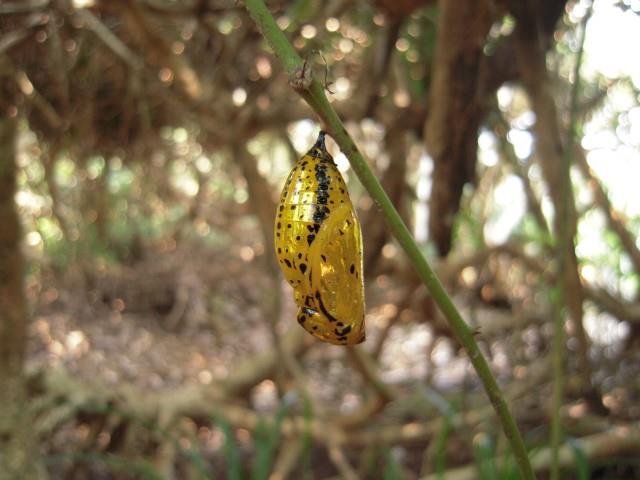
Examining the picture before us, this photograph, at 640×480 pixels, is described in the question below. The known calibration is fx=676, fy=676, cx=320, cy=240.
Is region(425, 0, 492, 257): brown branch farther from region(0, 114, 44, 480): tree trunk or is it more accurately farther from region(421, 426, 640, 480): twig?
region(0, 114, 44, 480): tree trunk

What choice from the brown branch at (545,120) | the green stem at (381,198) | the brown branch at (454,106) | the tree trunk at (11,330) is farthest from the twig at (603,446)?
the green stem at (381,198)

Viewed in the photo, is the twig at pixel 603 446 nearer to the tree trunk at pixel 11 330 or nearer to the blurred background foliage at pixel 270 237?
the blurred background foliage at pixel 270 237

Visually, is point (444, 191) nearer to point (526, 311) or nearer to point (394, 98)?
point (394, 98)

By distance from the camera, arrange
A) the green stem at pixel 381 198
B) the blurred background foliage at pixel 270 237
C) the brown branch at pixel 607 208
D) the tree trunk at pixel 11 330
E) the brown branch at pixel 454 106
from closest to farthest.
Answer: the green stem at pixel 381 198 → the brown branch at pixel 454 106 → the blurred background foliage at pixel 270 237 → the tree trunk at pixel 11 330 → the brown branch at pixel 607 208

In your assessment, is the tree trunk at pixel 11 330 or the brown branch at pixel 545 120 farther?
the tree trunk at pixel 11 330

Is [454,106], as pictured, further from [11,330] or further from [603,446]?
[11,330]

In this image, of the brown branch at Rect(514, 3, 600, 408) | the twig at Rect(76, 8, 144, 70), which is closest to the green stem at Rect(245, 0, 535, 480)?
the brown branch at Rect(514, 3, 600, 408)

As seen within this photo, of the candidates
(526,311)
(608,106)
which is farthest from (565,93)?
(526,311)
